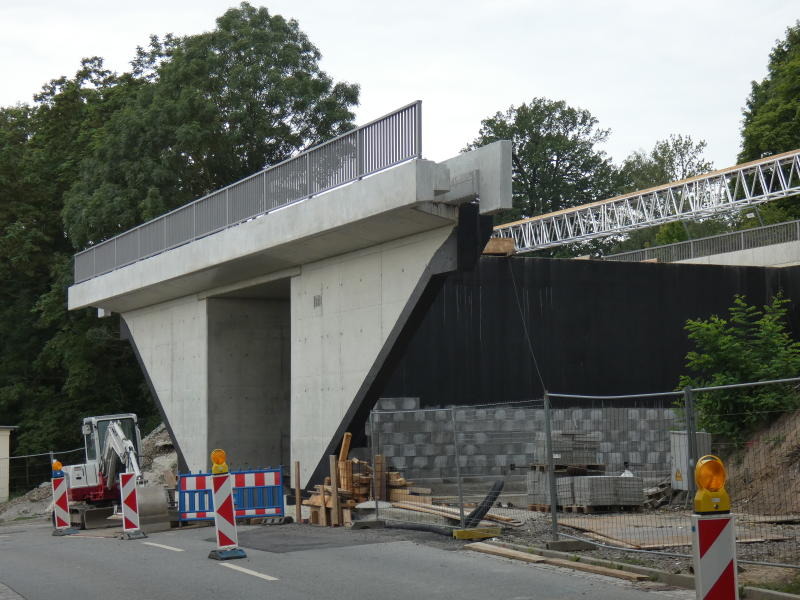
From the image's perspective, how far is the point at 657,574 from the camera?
11055mm

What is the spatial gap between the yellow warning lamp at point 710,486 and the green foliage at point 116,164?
37821 mm

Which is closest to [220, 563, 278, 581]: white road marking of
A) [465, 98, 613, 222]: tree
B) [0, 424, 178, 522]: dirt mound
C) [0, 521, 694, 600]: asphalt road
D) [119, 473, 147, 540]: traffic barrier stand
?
[0, 521, 694, 600]: asphalt road

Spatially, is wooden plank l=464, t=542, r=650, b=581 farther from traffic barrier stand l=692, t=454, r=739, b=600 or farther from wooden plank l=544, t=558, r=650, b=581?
traffic barrier stand l=692, t=454, r=739, b=600

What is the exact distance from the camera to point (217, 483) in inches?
554

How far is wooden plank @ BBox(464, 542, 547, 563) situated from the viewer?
12.8m

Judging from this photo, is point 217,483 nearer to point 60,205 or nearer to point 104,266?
point 104,266

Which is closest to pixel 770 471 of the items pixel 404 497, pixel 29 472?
pixel 404 497

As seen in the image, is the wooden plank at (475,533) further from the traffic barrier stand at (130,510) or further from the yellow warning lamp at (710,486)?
the yellow warning lamp at (710,486)

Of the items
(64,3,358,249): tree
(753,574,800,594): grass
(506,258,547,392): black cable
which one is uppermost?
(64,3,358,249): tree

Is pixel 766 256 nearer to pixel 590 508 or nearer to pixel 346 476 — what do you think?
pixel 590 508

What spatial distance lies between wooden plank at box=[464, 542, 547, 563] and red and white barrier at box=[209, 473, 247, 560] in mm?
3161

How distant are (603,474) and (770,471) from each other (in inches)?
143

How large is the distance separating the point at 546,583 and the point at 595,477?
598 cm

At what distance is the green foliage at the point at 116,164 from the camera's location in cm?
4409
